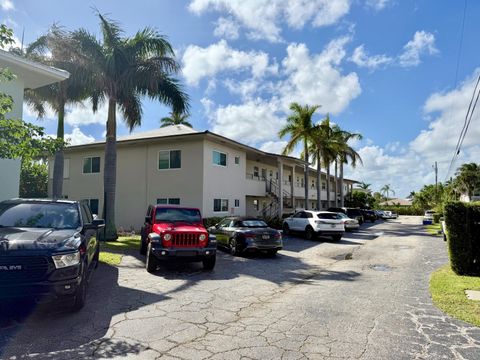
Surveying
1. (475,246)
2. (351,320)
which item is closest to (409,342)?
(351,320)

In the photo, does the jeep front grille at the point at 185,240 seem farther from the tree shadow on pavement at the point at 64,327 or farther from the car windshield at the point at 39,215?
the car windshield at the point at 39,215

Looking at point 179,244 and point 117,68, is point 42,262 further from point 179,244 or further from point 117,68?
point 117,68

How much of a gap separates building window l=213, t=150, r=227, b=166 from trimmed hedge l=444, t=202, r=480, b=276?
1477 centimetres

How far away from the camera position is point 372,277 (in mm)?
9992

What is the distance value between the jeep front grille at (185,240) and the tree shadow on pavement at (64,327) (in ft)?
7.83

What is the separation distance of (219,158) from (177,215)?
1187 cm

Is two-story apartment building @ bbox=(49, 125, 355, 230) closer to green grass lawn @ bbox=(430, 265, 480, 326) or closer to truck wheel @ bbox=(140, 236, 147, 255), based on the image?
truck wheel @ bbox=(140, 236, 147, 255)

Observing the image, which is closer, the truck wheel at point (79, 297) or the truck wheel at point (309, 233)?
the truck wheel at point (79, 297)

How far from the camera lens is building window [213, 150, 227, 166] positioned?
74.3 feet

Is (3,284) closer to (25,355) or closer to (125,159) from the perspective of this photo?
(25,355)

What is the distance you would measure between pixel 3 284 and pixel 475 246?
37.1 feet

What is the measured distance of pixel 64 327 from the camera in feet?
17.5

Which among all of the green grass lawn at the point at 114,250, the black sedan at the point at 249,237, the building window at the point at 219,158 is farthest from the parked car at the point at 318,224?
the green grass lawn at the point at 114,250

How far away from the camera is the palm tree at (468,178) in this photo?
212ft
